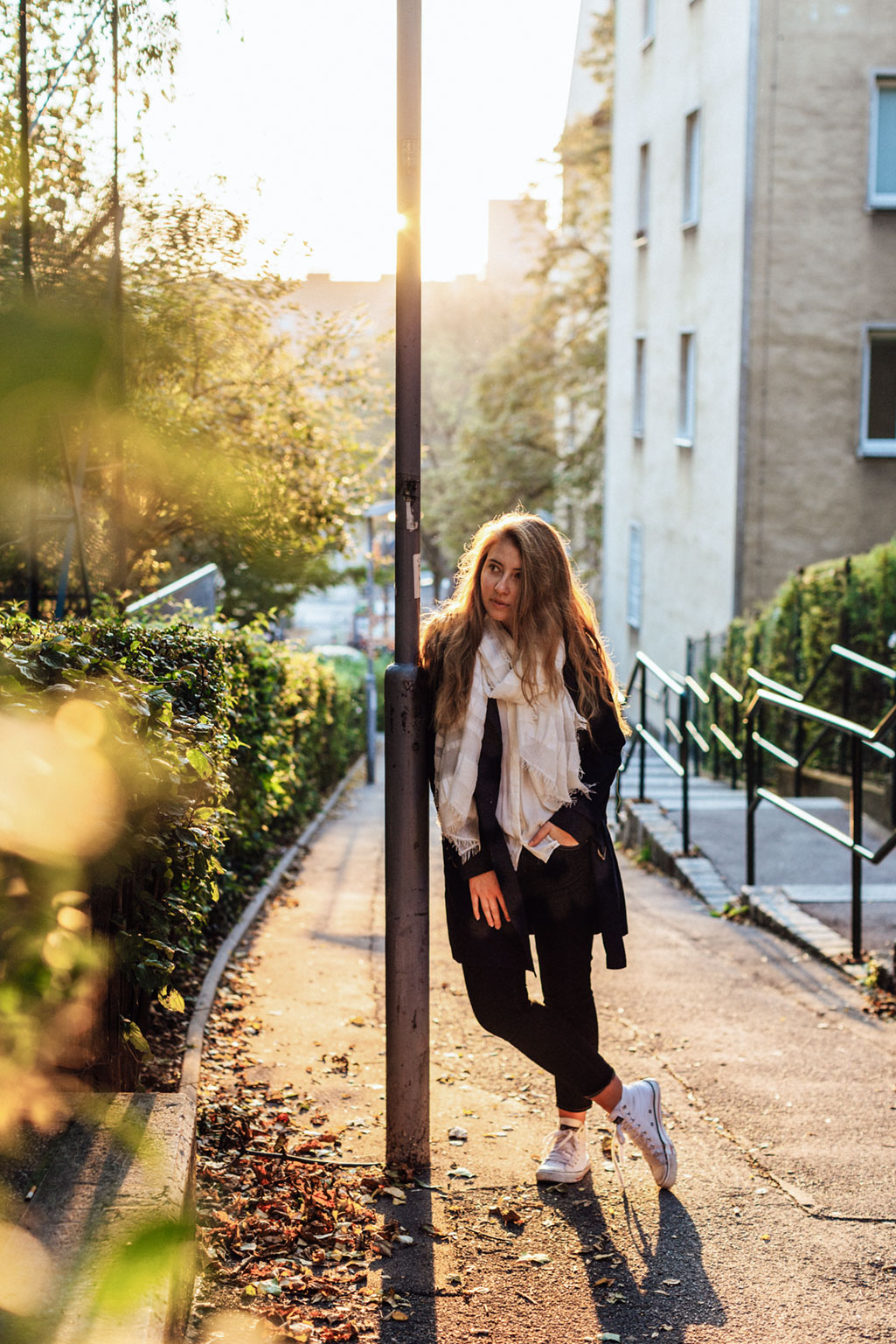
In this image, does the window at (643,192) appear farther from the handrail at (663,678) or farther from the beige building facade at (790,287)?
the handrail at (663,678)

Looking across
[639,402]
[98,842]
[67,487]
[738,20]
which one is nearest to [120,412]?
[67,487]

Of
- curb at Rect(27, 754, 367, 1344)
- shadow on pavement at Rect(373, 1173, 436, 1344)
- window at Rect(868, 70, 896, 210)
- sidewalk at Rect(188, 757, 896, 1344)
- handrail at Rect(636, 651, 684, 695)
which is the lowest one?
sidewalk at Rect(188, 757, 896, 1344)

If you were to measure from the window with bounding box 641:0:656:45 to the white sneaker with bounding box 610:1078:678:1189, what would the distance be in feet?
68.4

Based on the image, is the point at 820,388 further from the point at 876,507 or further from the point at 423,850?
the point at 423,850

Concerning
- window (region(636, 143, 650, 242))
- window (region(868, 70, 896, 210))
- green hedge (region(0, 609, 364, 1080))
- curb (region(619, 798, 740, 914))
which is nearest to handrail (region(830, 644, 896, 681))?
curb (region(619, 798, 740, 914))

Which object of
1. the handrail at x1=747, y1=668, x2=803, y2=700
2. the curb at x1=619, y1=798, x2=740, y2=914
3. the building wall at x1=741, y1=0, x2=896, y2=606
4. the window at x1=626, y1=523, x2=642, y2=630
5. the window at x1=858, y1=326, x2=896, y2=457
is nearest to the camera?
the handrail at x1=747, y1=668, x2=803, y2=700

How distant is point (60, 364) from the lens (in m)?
6.56

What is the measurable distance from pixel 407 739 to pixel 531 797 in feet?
1.35

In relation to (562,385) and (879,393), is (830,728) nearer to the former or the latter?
(879,393)

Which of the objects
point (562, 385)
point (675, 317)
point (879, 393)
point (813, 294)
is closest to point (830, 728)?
point (879, 393)

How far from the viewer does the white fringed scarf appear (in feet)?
11.9

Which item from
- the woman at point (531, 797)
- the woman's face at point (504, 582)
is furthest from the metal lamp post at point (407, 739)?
the woman's face at point (504, 582)

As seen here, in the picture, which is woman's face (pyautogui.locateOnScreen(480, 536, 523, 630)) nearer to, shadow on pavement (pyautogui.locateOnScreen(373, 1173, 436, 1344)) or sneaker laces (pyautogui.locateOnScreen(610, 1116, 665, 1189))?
sneaker laces (pyautogui.locateOnScreen(610, 1116, 665, 1189))

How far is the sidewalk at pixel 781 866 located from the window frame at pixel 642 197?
513 inches
